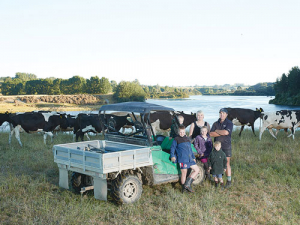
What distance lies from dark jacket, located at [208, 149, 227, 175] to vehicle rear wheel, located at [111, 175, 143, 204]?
6.53 feet

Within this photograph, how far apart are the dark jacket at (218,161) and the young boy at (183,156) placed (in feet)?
1.86

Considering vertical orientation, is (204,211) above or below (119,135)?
below

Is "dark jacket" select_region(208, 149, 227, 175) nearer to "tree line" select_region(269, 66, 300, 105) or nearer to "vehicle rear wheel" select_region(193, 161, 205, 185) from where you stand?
"vehicle rear wheel" select_region(193, 161, 205, 185)

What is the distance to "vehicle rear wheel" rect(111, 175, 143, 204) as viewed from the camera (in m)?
6.06

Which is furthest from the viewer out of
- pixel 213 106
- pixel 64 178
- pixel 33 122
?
pixel 213 106

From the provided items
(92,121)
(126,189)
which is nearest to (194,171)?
(126,189)

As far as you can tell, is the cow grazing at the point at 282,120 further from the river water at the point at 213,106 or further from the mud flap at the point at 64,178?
the mud flap at the point at 64,178

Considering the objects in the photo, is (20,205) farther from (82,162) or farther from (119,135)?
(119,135)

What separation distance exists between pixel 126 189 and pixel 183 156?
1.49m

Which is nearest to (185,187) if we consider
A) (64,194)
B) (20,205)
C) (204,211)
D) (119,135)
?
(204,211)

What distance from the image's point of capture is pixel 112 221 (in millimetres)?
5484

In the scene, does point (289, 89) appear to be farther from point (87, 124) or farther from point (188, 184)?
point (188, 184)

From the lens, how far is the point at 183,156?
680 cm

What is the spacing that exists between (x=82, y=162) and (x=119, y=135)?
5.09 feet
